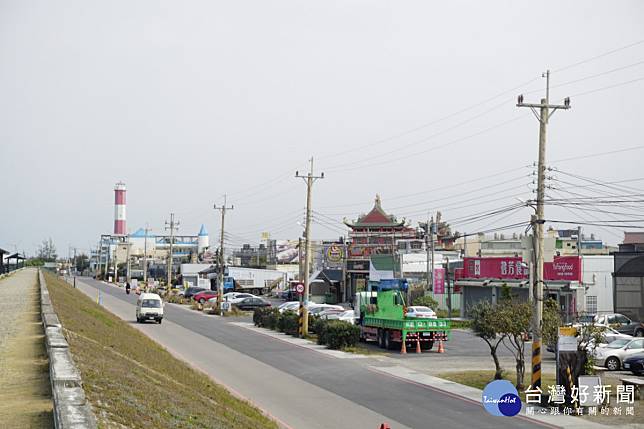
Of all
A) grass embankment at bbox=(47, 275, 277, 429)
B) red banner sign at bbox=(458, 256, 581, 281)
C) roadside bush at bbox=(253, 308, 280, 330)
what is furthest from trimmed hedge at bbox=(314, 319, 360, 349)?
red banner sign at bbox=(458, 256, 581, 281)

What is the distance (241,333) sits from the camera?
44.2 metres

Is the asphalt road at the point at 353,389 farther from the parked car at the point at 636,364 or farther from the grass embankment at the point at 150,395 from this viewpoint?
the parked car at the point at 636,364

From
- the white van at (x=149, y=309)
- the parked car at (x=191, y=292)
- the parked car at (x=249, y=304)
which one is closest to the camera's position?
the white van at (x=149, y=309)

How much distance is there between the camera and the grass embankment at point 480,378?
24.5m

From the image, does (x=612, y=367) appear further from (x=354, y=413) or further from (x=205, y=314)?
(x=205, y=314)

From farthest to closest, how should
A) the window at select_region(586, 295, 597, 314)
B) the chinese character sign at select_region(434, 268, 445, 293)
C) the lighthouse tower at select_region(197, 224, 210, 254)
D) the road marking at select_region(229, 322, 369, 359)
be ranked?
the lighthouse tower at select_region(197, 224, 210, 254)
the chinese character sign at select_region(434, 268, 445, 293)
the window at select_region(586, 295, 597, 314)
the road marking at select_region(229, 322, 369, 359)

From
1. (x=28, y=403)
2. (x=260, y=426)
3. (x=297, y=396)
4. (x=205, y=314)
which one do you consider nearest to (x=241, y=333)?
(x=205, y=314)

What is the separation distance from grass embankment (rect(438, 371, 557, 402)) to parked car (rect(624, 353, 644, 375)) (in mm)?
3505

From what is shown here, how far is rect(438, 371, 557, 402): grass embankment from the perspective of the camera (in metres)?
24.5

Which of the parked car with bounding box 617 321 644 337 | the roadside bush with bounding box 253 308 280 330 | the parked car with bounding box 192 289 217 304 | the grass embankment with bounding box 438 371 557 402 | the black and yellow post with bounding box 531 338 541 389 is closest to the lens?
the black and yellow post with bounding box 531 338 541 389

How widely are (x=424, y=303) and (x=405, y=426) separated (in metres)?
42.7

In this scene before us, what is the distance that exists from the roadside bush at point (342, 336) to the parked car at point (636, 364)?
1235 centimetres

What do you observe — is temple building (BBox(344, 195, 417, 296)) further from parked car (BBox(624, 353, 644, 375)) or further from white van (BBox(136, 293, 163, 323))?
parked car (BBox(624, 353, 644, 375))

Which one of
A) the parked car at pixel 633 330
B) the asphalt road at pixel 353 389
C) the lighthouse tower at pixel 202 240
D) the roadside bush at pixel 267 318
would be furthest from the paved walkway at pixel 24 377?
the lighthouse tower at pixel 202 240
